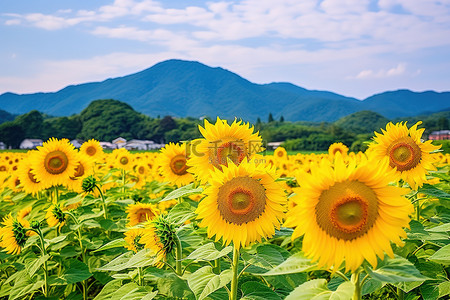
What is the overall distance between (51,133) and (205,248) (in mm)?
87672

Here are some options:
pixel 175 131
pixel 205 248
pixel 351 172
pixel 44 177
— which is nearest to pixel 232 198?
pixel 205 248

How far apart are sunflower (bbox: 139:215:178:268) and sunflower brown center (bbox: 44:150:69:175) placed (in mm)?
3006

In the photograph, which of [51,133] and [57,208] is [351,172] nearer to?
[57,208]

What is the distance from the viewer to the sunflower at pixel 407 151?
11.0 ft

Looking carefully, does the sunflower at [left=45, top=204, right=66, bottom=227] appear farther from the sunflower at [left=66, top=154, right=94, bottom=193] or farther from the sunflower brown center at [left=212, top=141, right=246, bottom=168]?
the sunflower brown center at [left=212, top=141, right=246, bottom=168]

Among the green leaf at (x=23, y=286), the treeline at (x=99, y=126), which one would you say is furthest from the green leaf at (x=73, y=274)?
the treeline at (x=99, y=126)

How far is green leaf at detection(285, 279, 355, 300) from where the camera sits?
65.5 inches

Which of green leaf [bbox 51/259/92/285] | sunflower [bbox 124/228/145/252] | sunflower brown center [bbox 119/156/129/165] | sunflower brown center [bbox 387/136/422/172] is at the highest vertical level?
sunflower brown center [bbox 387/136/422/172]

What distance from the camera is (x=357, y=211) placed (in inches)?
67.6

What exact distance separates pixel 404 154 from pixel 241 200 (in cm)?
190

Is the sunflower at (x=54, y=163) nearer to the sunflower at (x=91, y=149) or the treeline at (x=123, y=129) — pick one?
the sunflower at (x=91, y=149)

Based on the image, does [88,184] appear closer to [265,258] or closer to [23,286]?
[23,286]

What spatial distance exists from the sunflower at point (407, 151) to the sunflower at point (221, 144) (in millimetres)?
1137

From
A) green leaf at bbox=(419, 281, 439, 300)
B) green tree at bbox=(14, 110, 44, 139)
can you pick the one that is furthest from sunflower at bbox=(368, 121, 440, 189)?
green tree at bbox=(14, 110, 44, 139)
